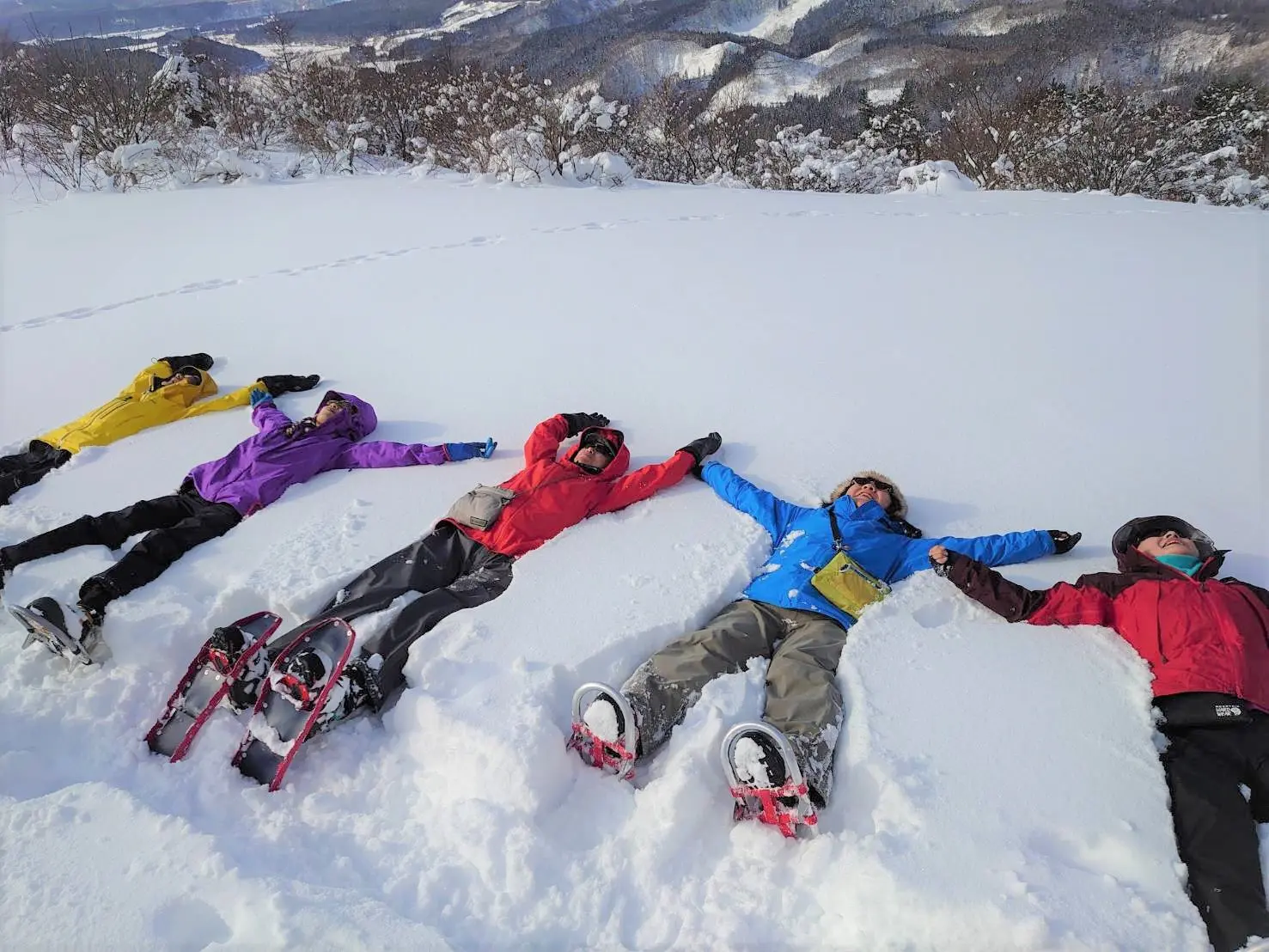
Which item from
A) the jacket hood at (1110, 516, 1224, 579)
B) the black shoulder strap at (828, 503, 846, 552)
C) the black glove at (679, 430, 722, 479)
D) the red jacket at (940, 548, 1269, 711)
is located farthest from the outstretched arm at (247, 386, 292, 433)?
the jacket hood at (1110, 516, 1224, 579)

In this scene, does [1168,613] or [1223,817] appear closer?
[1223,817]

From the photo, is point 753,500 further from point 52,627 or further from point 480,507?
point 52,627

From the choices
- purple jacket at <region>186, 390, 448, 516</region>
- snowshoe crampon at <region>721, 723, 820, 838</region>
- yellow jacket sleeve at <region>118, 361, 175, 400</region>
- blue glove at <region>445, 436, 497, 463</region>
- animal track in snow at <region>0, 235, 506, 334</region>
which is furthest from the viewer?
animal track in snow at <region>0, 235, 506, 334</region>

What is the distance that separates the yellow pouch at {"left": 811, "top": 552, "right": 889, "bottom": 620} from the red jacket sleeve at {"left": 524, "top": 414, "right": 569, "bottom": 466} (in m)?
1.38

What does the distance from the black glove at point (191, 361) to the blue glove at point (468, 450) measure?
2063mm

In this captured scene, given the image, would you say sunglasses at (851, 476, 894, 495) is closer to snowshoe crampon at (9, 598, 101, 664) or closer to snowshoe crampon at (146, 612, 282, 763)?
snowshoe crampon at (146, 612, 282, 763)

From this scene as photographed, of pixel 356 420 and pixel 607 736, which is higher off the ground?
pixel 356 420

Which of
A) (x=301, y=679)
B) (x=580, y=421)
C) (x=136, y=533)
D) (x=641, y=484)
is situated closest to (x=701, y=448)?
(x=641, y=484)

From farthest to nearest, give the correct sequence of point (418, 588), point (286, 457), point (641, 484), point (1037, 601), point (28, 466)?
point (28, 466)
point (286, 457)
point (641, 484)
point (418, 588)
point (1037, 601)

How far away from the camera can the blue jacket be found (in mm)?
2430

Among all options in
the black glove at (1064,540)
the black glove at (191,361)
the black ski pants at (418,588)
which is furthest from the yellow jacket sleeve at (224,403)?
the black glove at (1064,540)

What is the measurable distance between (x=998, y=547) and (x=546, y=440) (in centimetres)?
195

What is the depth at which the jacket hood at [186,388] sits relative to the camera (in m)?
3.96

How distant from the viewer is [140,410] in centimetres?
382
